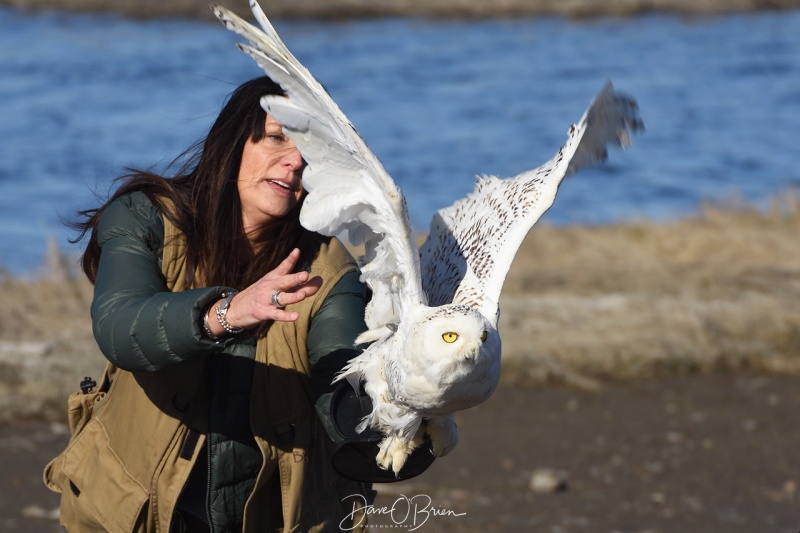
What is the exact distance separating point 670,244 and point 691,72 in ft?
37.5

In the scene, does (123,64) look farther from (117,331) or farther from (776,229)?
(117,331)

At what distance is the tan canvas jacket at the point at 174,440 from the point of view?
233 cm

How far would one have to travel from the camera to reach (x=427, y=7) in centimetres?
2095

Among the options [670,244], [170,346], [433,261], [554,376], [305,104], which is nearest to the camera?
[170,346]

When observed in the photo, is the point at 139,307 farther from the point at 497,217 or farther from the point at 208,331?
the point at 497,217

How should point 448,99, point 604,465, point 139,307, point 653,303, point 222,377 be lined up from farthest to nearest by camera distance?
point 448,99, point 653,303, point 604,465, point 222,377, point 139,307

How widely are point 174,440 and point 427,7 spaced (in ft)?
63.8

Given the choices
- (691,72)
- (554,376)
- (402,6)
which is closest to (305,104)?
(554,376)

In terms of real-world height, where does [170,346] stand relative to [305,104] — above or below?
below

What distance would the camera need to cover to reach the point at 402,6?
20750mm

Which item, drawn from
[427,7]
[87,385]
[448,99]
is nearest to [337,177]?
[87,385]

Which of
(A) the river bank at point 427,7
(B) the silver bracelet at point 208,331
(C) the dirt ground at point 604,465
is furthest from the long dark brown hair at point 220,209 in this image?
(A) the river bank at point 427,7

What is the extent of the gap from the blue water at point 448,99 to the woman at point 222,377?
7.29 meters

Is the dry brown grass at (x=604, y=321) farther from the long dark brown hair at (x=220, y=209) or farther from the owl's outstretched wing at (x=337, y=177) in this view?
the owl's outstretched wing at (x=337, y=177)
